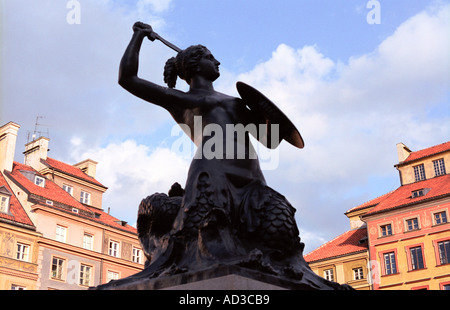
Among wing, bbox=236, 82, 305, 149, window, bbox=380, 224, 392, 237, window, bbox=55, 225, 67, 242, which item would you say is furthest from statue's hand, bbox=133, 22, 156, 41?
window, bbox=380, 224, 392, 237

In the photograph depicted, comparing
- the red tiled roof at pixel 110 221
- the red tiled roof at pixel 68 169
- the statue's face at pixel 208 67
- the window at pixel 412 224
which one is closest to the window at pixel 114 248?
the red tiled roof at pixel 110 221

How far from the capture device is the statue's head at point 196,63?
6027 mm

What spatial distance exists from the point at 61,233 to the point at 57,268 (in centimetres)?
236

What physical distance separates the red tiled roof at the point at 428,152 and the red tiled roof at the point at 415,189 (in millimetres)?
2455

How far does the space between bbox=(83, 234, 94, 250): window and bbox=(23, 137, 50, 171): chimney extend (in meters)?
7.93

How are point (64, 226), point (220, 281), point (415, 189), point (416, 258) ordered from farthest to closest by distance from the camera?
point (415, 189), point (416, 258), point (64, 226), point (220, 281)

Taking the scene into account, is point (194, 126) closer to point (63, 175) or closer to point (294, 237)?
point (294, 237)

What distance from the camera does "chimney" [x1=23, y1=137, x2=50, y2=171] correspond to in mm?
45237

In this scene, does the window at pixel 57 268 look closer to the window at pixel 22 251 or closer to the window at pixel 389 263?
the window at pixel 22 251

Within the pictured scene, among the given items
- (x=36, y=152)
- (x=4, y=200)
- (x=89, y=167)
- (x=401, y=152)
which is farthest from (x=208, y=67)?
(x=401, y=152)

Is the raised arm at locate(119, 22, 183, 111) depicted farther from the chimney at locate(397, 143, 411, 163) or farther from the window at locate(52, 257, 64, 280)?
the chimney at locate(397, 143, 411, 163)

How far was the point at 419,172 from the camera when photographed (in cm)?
4938

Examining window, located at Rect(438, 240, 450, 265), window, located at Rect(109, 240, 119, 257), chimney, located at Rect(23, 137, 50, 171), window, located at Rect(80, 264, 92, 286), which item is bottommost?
window, located at Rect(80, 264, 92, 286)

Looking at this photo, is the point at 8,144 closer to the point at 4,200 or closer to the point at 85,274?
the point at 4,200
